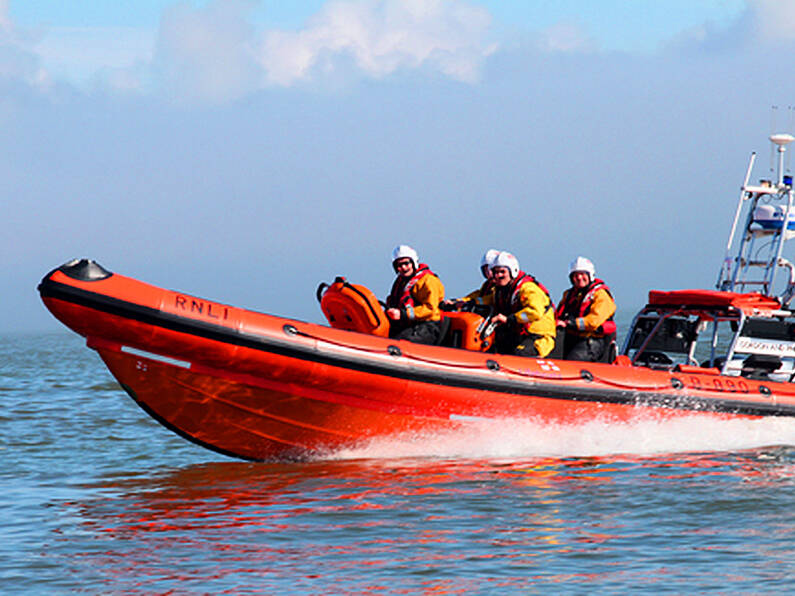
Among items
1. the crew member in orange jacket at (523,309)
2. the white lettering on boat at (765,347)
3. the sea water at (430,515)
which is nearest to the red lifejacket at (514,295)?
the crew member in orange jacket at (523,309)

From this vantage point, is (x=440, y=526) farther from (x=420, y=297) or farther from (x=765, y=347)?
(x=765, y=347)

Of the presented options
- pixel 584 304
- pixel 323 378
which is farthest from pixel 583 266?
pixel 323 378

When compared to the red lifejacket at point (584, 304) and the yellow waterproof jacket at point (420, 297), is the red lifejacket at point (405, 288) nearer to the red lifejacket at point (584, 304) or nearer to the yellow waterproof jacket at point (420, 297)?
the yellow waterproof jacket at point (420, 297)

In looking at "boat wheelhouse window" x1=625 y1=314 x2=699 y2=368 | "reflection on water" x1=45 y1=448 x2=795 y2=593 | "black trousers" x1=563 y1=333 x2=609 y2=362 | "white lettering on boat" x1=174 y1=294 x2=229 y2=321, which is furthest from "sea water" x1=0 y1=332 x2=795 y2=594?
"white lettering on boat" x1=174 y1=294 x2=229 y2=321

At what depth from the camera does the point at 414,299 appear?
7.50 metres

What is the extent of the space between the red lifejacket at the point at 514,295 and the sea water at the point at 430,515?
31.9 inches

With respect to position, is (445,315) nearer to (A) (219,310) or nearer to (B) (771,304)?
(A) (219,310)

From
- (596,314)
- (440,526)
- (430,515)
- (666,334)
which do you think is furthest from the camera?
(666,334)

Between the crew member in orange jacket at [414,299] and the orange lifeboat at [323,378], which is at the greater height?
the crew member in orange jacket at [414,299]

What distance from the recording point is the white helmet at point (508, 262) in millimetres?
7557

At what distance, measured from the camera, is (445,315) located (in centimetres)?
767

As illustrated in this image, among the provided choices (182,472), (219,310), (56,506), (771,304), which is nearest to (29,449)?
(182,472)

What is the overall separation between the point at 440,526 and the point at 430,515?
0.23 m

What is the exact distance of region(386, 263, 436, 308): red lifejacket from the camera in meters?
7.48
